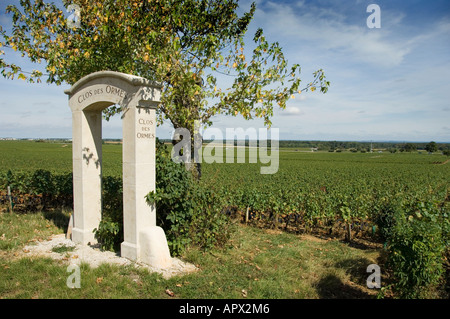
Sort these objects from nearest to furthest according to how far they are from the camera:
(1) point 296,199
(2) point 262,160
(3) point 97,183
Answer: (3) point 97,183
(1) point 296,199
(2) point 262,160

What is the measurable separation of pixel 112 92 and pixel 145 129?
1.13 metres

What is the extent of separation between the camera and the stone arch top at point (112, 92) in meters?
5.52

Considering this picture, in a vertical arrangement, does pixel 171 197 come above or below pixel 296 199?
above

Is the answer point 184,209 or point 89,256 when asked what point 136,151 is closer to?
point 184,209

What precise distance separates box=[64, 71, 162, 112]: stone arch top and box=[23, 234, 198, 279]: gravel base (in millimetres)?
3145

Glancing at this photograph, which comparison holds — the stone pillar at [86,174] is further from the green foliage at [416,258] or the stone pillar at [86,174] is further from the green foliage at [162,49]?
the green foliage at [416,258]

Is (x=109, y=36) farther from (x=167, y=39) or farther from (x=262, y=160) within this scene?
(x=262, y=160)

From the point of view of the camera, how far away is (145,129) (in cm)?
570

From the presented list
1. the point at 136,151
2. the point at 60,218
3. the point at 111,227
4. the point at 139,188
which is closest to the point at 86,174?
the point at 111,227

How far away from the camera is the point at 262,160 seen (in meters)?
50.3

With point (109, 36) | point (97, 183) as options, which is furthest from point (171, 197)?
point (109, 36)

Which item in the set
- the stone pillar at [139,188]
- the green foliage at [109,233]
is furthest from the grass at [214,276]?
the green foliage at [109,233]
